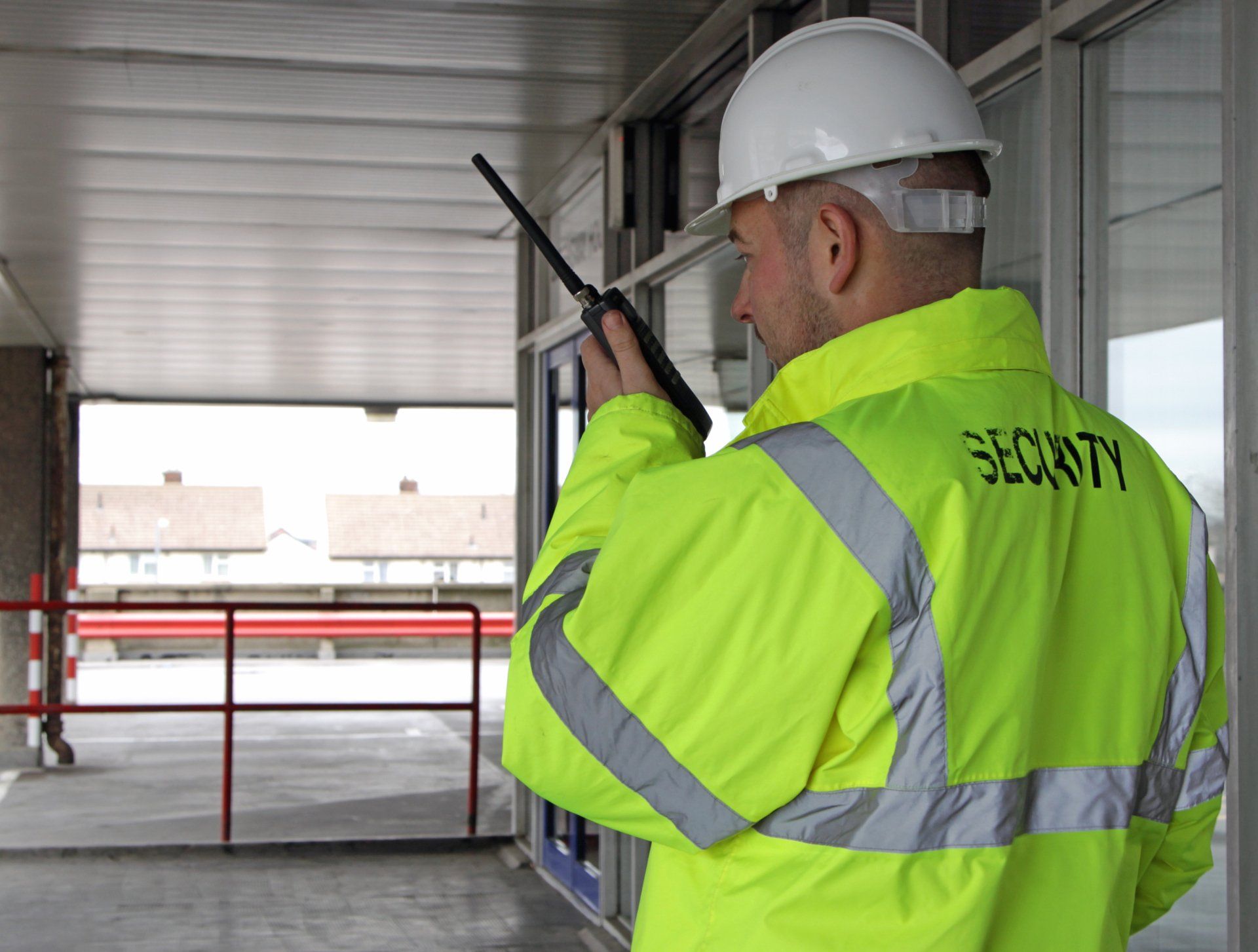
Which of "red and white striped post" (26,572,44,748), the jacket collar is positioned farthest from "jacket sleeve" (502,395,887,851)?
"red and white striped post" (26,572,44,748)

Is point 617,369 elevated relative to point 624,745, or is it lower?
elevated

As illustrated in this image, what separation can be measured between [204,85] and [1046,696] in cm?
403

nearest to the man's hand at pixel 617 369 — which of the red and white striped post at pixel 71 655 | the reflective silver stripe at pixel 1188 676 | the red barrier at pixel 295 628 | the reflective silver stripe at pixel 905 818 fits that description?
the reflective silver stripe at pixel 905 818

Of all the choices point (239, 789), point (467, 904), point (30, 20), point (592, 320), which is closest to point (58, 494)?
point (239, 789)

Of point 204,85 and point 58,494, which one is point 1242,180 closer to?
point 204,85

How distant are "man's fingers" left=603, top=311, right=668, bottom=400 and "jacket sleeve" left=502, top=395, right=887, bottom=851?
0.19 meters

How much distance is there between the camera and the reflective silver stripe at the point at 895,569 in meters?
1.03

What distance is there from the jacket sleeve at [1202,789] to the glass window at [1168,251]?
2.36 ft

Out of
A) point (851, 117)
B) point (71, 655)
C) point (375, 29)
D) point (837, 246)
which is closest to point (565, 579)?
point (837, 246)

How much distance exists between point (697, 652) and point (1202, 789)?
1.93 ft

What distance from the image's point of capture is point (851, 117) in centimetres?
126

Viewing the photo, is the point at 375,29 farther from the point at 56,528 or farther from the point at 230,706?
the point at 56,528

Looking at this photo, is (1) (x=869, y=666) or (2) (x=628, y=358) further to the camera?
(2) (x=628, y=358)

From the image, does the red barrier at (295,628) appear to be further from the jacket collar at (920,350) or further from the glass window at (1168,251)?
the jacket collar at (920,350)
